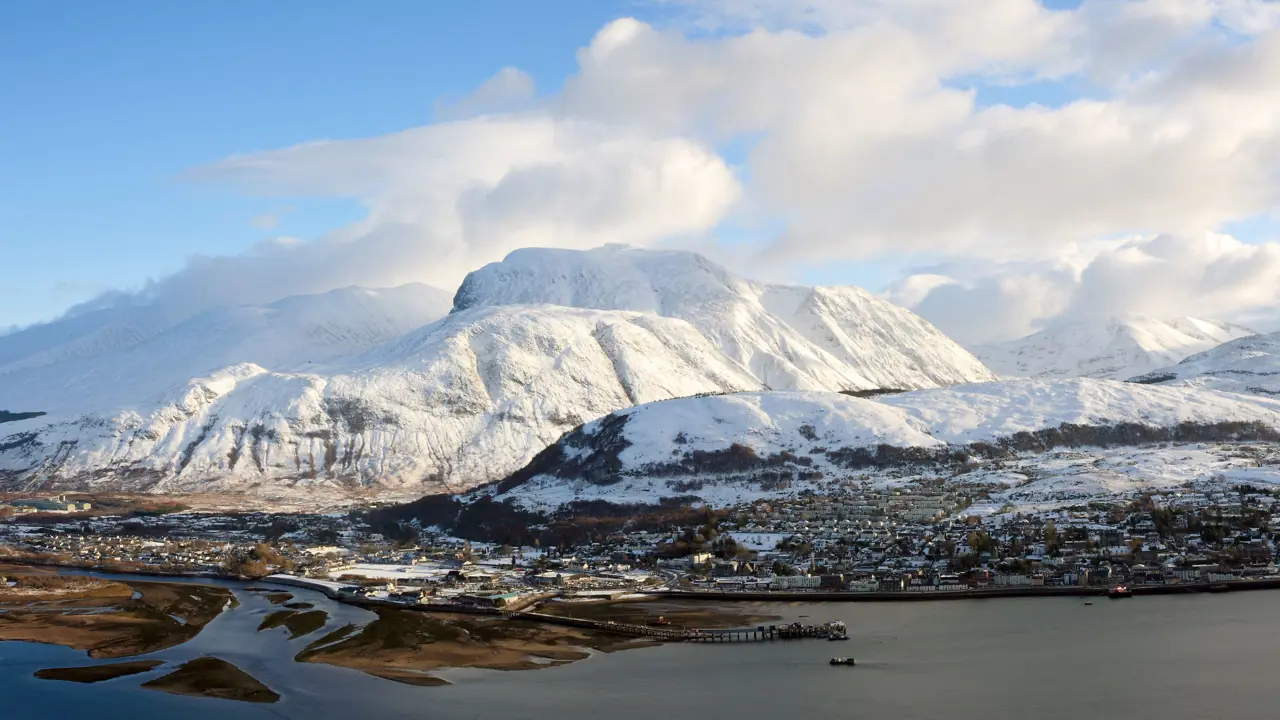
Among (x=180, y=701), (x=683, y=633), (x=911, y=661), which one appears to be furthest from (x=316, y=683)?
(x=911, y=661)

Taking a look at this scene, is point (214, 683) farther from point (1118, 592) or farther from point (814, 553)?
point (1118, 592)

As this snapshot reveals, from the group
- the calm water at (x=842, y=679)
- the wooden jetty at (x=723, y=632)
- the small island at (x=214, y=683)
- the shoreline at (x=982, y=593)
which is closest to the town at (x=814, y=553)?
the shoreline at (x=982, y=593)

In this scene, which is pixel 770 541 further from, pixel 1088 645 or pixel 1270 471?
pixel 1270 471

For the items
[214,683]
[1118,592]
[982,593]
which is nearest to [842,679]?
[982,593]

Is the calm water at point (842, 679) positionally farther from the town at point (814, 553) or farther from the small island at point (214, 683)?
the town at point (814, 553)

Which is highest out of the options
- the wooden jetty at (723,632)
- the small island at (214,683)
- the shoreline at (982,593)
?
the shoreline at (982,593)

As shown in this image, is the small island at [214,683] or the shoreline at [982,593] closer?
the small island at [214,683]
